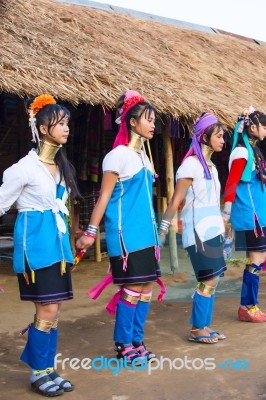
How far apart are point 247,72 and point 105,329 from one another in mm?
7090

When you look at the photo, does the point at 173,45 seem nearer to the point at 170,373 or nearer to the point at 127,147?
the point at 127,147

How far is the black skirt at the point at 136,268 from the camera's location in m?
3.84

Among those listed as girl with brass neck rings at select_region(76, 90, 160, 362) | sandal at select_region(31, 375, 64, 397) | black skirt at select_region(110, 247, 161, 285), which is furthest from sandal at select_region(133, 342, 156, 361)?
sandal at select_region(31, 375, 64, 397)

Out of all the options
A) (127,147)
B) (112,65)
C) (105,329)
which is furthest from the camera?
(112,65)

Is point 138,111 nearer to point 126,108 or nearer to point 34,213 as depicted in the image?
point 126,108

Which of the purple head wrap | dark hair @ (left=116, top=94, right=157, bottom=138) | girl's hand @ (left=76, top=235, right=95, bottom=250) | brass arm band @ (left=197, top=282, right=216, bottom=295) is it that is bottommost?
brass arm band @ (left=197, top=282, right=216, bottom=295)

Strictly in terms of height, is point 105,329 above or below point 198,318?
below

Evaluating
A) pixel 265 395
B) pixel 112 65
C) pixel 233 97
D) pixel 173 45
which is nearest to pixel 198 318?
pixel 265 395

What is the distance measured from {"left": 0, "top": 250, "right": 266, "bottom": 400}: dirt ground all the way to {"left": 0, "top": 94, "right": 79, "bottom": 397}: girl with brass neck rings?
0.73ft

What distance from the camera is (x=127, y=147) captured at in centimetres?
395

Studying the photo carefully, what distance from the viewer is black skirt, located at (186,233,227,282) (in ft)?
14.1

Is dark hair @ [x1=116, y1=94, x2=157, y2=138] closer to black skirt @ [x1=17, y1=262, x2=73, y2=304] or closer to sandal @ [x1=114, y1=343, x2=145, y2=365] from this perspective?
black skirt @ [x1=17, y1=262, x2=73, y2=304]

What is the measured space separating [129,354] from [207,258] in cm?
90

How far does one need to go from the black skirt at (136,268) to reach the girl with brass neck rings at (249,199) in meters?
1.08
